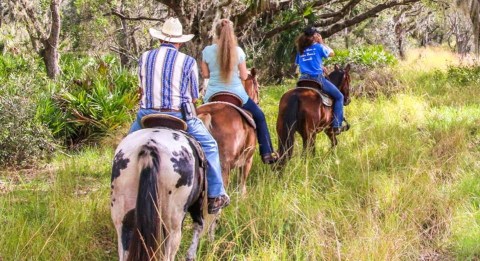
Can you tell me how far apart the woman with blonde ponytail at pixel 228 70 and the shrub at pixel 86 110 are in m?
4.79

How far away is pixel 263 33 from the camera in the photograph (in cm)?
1762

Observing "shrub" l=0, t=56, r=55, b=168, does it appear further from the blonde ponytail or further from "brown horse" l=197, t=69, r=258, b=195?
the blonde ponytail

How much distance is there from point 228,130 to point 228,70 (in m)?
0.61

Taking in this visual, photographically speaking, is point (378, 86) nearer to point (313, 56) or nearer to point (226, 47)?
point (313, 56)

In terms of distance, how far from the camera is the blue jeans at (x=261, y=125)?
19.5ft

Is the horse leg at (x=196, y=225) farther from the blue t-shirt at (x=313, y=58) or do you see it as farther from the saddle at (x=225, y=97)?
the blue t-shirt at (x=313, y=58)

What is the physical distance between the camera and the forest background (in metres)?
4.51

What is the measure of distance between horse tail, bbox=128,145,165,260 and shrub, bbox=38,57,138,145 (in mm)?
6690

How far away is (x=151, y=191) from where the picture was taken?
3426mm

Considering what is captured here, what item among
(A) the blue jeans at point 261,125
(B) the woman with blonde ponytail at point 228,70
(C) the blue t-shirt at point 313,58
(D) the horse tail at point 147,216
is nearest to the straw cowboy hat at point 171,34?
(B) the woman with blonde ponytail at point 228,70

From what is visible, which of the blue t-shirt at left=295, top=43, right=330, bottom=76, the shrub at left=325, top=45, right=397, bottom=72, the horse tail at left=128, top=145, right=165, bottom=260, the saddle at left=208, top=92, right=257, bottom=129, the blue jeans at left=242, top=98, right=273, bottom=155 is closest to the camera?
the horse tail at left=128, top=145, right=165, bottom=260

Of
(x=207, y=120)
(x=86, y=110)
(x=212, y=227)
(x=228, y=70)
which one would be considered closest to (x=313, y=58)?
(x=228, y=70)

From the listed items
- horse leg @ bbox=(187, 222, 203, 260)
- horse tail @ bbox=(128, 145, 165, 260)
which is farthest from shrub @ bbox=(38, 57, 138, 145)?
horse tail @ bbox=(128, 145, 165, 260)

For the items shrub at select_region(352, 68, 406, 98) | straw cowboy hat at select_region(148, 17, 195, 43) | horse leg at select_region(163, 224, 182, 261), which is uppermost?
straw cowboy hat at select_region(148, 17, 195, 43)
